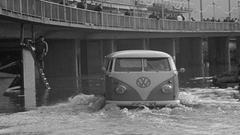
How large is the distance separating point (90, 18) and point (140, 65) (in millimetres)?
31470

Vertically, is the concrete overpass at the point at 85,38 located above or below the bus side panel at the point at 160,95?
above

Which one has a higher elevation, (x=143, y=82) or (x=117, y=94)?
(x=143, y=82)

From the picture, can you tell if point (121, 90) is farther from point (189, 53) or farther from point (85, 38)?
point (189, 53)

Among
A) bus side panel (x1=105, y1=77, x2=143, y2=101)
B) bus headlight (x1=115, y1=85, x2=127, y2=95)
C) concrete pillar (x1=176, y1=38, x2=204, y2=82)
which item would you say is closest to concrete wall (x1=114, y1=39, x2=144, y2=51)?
concrete pillar (x1=176, y1=38, x2=204, y2=82)

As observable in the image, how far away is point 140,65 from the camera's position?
1836cm

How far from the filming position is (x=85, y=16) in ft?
157

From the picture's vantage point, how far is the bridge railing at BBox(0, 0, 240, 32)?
102 ft

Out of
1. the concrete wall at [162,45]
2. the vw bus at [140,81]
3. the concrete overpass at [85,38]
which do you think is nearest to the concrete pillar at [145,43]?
the concrete overpass at [85,38]

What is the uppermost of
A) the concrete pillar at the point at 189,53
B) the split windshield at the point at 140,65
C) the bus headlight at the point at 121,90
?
the concrete pillar at the point at 189,53

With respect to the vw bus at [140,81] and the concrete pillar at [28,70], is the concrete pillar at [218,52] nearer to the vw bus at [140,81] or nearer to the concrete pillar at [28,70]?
the concrete pillar at [28,70]

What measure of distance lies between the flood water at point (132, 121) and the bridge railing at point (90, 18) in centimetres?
1128

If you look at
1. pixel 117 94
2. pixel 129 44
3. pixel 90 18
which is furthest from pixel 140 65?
pixel 129 44

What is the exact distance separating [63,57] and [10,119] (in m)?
46.9

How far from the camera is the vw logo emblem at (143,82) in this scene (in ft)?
58.1
